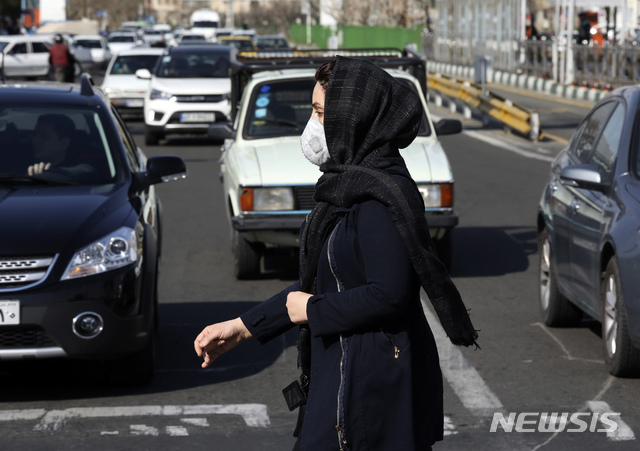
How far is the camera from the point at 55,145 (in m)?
7.11

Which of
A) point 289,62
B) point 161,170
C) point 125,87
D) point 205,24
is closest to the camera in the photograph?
point 161,170

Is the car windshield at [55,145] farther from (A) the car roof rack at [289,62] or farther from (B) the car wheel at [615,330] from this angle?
(A) the car roof rack at [289,62]

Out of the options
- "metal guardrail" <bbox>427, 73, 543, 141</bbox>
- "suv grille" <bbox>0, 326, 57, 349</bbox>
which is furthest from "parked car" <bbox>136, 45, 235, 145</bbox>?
"suv grille" <bbox>0, 326, 57, 349</bbox>

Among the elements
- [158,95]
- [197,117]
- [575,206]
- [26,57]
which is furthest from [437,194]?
[26,57]

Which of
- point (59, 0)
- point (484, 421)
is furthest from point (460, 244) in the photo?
point (59, 0)

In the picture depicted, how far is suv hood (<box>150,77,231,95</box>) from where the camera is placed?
21750 millimetres

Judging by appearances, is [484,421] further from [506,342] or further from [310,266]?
[310,266]

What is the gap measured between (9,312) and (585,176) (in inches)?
123

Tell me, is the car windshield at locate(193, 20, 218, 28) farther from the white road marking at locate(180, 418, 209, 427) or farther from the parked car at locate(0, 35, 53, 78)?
the white road marking at locate(180, 418, 209, 427)

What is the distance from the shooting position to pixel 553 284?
7.72 meters

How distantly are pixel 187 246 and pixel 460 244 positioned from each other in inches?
99.4

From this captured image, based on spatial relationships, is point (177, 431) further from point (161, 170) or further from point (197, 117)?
point (197, 117)

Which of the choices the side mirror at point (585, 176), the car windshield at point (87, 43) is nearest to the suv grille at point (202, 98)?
the side mirror at point (585, 176)

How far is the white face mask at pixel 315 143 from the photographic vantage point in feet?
10.6
